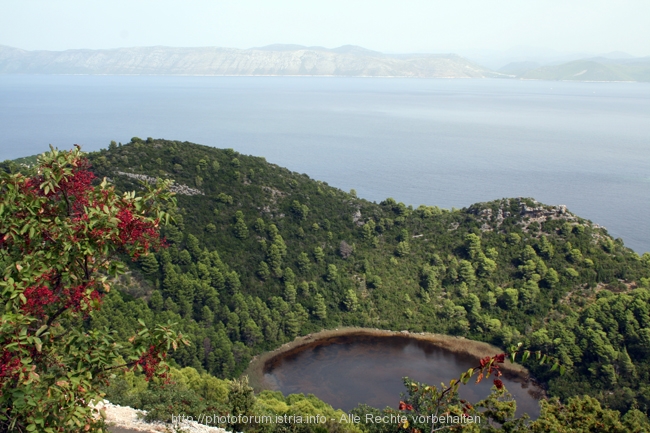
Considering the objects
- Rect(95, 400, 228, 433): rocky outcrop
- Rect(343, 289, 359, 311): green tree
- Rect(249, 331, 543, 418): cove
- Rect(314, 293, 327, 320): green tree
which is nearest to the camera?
Rect(95, 400, 228, 433): rocky outcrop

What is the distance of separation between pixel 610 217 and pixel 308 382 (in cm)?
6778

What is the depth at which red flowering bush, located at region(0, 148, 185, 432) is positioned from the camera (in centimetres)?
680

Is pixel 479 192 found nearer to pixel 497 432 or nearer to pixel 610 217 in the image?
pixel 610 217

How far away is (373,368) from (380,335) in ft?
18.7

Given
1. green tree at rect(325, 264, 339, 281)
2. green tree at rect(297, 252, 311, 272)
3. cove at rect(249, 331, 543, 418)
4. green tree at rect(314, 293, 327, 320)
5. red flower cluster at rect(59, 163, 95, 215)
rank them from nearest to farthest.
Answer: red flower cluster at rect(59, 163, 95, 215) → cove at rect(249, 331, 543, 418) → green tree at rect(314, 293, 327, 320) → green tree at rect(297, 252, 311, 272) → green tree at rect(325, 264, 339, 281)

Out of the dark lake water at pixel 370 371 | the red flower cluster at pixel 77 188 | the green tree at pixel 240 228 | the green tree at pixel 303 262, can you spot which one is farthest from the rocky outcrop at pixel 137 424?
the green tree at pixel 303 262

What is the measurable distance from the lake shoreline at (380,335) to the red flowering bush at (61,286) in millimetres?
35705

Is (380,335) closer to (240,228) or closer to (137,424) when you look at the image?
(240,228)

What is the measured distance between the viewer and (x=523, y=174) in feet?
367

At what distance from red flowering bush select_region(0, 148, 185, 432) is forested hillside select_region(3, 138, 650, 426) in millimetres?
32944

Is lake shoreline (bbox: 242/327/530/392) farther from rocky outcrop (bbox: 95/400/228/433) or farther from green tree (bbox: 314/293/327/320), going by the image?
rocky outcrop (bbox: 95/400/228/433)

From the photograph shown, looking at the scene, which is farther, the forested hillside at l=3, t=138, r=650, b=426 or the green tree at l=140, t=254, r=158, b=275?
the green tree at l=140, t=254, r=158, b=275

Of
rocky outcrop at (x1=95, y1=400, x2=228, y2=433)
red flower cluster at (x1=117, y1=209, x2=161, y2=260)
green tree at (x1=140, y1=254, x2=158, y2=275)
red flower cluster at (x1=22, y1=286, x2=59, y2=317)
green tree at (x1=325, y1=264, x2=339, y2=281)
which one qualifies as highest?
red flower cluster at (x1=117, y1=209, x2=161, y2=260)

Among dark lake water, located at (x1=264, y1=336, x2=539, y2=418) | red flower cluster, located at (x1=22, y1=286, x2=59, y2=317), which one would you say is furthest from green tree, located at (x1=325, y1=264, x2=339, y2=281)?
red flower cluster, located at (x1=22, y1=286, x2=59, y2=317)
